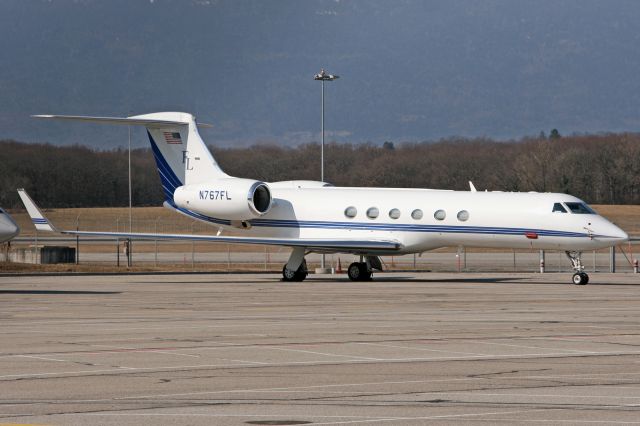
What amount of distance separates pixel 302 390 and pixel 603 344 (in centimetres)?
625

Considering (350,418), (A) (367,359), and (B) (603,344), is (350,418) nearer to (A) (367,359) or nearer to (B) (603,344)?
(A) (367,359)

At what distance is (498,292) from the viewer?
30656 mm

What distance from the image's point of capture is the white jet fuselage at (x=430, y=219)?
112 ft

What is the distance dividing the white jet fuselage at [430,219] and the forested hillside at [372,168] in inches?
2000

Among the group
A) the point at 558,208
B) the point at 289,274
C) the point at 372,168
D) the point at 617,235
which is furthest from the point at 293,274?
the point at 372,168

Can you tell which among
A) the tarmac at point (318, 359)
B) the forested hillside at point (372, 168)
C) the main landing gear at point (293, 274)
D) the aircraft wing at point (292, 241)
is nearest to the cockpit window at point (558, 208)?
the aircraft wing at point (292, 241)

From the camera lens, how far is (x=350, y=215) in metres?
36.8

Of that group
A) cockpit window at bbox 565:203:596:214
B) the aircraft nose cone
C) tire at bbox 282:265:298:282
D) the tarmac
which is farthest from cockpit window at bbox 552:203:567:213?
tire at bbox 282:265:298:282

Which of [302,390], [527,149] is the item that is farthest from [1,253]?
[527,149]

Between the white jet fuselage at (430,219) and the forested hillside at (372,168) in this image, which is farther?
the forested hillside at (372,168)

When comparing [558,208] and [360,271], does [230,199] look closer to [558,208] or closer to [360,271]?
[360,271]

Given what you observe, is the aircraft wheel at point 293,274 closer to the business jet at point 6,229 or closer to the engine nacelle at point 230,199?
the engine nacelle at point 230,199

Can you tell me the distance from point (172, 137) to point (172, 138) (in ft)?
0.10

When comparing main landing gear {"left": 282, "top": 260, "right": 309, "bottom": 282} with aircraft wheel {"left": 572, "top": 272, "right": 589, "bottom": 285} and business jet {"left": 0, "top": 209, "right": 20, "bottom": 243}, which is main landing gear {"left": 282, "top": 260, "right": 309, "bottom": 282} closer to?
aircraft wheel {"left": 572, "top": 272, "right": 589, "bottom": 285}
